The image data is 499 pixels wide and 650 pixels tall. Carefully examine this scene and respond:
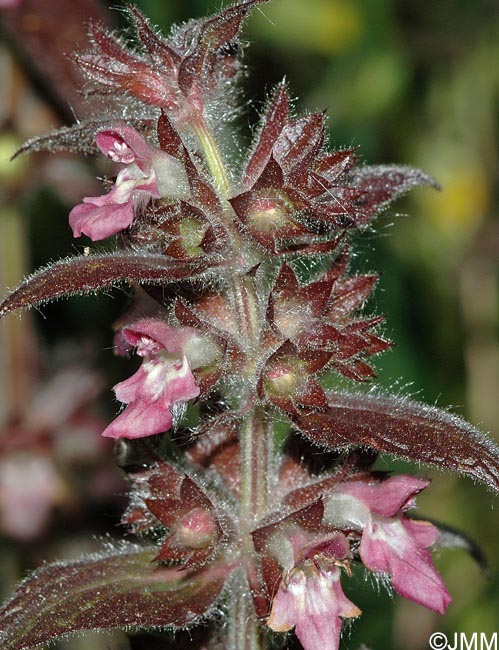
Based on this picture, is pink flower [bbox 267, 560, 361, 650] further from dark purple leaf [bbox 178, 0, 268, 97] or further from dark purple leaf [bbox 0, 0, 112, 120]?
dark purple leaf [bbox 0, 0, 112, 120]

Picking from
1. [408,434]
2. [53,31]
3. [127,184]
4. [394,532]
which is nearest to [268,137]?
[127,184]

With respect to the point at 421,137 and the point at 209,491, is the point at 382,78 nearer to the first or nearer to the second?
the point at 421,137

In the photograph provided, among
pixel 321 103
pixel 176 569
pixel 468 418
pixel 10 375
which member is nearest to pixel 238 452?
pixel 176 569

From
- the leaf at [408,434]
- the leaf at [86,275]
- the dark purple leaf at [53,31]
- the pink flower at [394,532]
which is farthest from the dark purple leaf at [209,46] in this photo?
the dark purple leaf at [53,31]

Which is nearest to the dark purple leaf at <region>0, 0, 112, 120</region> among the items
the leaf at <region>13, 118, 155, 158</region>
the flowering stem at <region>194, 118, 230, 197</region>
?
the leaf at <region>13, 118, 155, 158</region>

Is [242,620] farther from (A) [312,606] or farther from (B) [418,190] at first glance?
(B) [418,190]

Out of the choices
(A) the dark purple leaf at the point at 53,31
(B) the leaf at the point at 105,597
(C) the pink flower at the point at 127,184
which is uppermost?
(A) the dark purple leaf at the point at 53,31

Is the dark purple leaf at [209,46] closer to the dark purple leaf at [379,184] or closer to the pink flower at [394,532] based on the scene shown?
the dark purple leaf at [379,184]
